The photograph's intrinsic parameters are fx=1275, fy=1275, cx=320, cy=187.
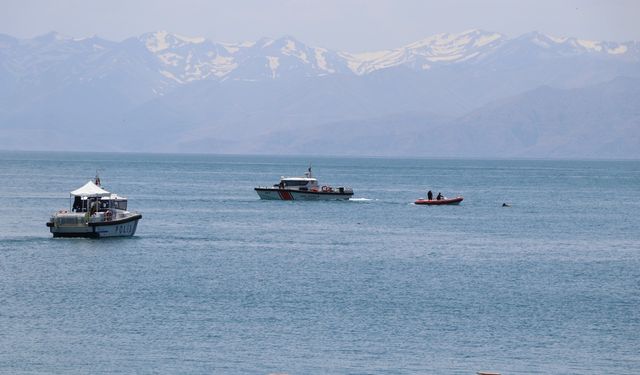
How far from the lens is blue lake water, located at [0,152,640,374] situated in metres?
49.2

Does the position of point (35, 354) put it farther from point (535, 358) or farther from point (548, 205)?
point (548, 205)

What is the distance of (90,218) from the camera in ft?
292

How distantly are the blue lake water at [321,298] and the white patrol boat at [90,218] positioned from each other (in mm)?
1062

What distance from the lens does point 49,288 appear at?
65.6 metres

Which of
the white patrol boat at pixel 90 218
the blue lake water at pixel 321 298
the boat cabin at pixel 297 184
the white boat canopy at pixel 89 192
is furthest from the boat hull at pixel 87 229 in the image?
the boat cabin at pixel 297 184

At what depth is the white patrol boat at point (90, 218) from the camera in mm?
88750

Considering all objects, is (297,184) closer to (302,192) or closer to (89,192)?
(302,192)

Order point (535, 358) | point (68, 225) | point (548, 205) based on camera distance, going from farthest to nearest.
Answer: point (548, 205) → point (68, 225) → point (535, 358)

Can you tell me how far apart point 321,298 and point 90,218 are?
99.5 feet

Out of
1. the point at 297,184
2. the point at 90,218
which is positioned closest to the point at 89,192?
the point at 90,218

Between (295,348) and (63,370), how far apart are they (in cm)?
944

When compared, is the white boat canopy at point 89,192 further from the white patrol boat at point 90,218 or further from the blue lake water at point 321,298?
the blue lake water at point 321,298

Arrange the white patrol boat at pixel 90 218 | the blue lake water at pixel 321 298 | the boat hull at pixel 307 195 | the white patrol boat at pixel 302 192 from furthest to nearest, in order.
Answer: the white patrol boat at pixel 302 192 → the boat hull at pixel 307 195 → the white patrol boat at pixel 90 218 → the blue lake water at pixel 321 298

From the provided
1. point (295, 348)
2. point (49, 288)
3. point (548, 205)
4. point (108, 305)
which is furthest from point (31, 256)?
point (548, 205)
